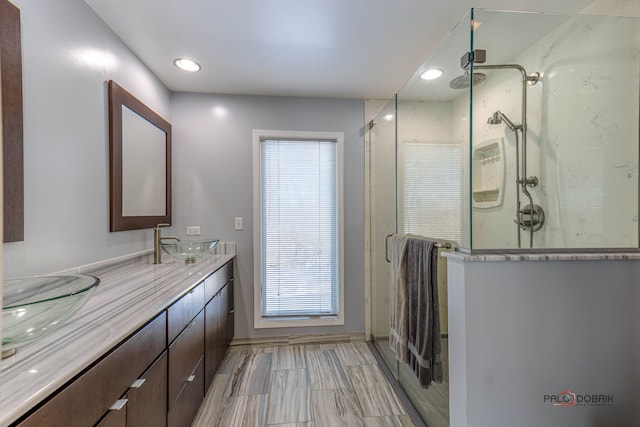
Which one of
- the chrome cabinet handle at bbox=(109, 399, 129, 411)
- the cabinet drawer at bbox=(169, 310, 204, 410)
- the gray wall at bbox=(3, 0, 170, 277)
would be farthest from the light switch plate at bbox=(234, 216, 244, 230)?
the chrome cabinet handle at bbox=(109, 399, 129, 411)

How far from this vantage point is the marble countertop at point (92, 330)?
2.25 feet

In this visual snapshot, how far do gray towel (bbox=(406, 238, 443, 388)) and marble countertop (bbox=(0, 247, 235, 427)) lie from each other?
1.24 m

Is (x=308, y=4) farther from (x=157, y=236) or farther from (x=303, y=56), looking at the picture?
(x=157, y=236)

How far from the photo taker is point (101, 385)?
0.89 m

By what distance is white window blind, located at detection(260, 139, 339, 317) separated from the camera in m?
2.81

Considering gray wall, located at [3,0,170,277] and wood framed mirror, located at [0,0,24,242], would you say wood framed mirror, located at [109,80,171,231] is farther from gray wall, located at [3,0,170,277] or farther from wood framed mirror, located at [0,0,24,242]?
wood framed mirror, located at [0,0,24,242]

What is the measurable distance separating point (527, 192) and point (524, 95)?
1.89ft

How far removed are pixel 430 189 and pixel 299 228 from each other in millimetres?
1366

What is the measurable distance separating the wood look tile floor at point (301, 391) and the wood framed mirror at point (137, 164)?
131cm

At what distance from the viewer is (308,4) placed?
5.26 ft

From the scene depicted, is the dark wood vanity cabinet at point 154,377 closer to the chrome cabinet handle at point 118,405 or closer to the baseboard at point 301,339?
the chrome cabinet handle at point 118,405

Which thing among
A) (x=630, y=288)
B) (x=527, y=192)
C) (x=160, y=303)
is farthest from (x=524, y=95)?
(x=160, y=303)

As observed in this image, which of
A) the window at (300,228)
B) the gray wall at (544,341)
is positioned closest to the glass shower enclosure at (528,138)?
the gray wall at (544,341)

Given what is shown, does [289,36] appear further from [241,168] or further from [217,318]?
[217,318]
